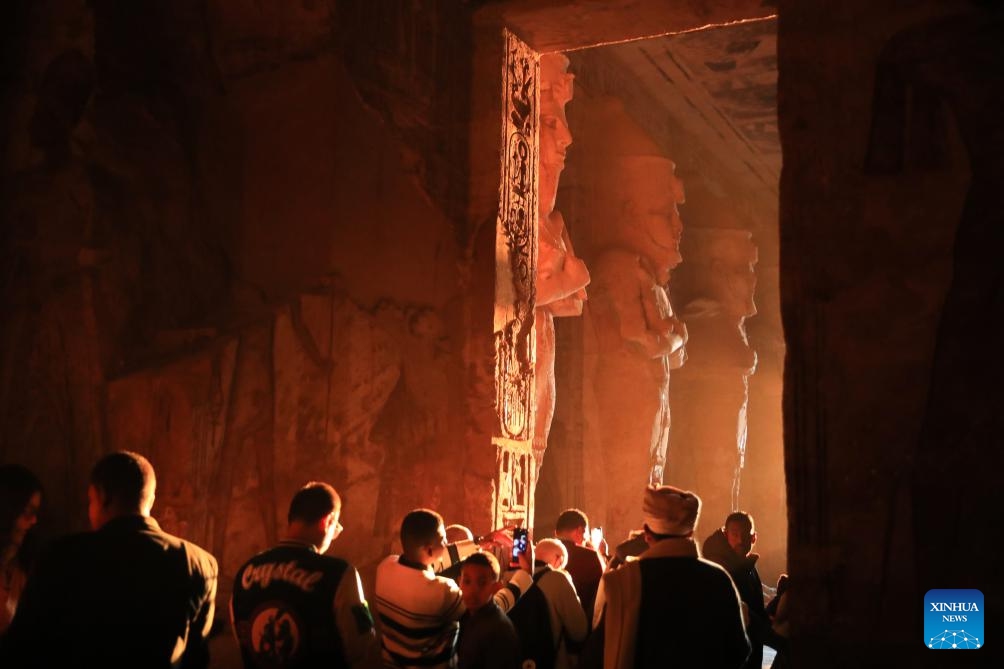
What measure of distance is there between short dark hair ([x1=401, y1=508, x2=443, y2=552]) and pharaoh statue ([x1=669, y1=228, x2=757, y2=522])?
10695mm

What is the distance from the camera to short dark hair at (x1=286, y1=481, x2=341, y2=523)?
321cm

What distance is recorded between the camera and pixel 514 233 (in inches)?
250

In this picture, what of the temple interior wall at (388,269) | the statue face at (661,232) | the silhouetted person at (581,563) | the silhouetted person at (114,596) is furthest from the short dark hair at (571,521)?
the statue face at (661,232)

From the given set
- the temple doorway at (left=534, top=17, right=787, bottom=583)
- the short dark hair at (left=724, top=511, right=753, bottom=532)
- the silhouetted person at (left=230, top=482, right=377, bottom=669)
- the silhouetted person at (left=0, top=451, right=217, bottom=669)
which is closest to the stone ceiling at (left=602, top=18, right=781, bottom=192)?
the temple doorway at (left=534, top=17, right=787, bottom=583)

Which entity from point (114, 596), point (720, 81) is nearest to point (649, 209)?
point (720, 81)

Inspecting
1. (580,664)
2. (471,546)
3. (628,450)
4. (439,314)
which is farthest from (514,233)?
(628,450)

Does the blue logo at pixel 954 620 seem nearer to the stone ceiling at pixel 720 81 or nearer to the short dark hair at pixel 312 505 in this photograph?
the short dark hair at pixel 312 505

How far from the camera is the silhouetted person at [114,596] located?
2.69 meters

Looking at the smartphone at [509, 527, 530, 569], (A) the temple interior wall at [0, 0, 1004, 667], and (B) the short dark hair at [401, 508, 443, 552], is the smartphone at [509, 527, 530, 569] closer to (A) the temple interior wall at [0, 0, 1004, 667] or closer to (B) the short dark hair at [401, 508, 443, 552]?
(B) the short dark hair at [401, 508, 443, 552]

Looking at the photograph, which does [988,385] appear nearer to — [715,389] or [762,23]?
[762,23]

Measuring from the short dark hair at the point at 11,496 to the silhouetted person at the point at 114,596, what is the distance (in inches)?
39.2

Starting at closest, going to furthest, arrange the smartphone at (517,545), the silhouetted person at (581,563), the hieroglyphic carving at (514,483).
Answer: the smartphone at (517,545), the silhouetted person at (581,563), the hieroglyphic carving at (514,483)

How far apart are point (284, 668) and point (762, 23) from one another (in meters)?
9.74

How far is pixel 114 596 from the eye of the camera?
2.73 metres
